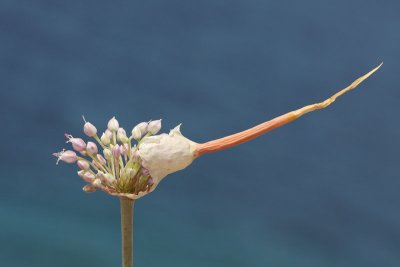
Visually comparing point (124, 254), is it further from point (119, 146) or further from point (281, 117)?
point (281, 117)

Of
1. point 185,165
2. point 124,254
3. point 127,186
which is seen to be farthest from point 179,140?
point 124,254

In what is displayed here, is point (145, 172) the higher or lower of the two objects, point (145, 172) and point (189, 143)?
the lower

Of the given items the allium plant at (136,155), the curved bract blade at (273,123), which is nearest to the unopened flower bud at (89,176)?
the allium plant at (136,155)

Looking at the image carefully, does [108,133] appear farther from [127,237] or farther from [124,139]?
[127,237]

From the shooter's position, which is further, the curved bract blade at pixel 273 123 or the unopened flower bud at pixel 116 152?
the curved bract blade at pixel 273 123

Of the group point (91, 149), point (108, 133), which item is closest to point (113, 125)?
point (108, 133)

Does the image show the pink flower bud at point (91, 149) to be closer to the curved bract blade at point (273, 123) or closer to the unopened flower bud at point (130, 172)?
the unopened flower bud at point (130, 172)

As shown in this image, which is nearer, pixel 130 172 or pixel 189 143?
pixel 130 172
